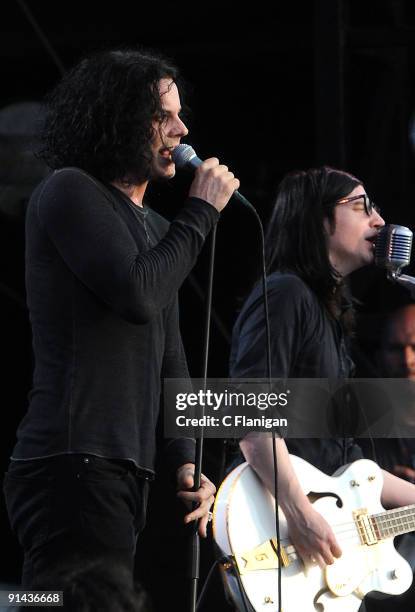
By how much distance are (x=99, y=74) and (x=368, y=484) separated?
1421 mm

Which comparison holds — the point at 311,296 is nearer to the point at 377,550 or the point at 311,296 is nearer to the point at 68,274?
the point at 377,550

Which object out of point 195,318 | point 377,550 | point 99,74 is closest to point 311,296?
point 377,550

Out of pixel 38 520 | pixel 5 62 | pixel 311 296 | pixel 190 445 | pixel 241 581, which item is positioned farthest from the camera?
pixel 5 62

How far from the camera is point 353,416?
299cm

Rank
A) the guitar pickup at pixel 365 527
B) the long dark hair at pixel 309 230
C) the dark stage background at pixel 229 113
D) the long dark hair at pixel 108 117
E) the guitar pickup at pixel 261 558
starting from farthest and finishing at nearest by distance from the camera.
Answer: the dark stage background at pixel 229 113 < the long dark hair at pixel 309 230 < the guitar pickup at pixel 365 527 < the guitar pickup at pixel 261 558 < the long dark hair at pixel 108 117

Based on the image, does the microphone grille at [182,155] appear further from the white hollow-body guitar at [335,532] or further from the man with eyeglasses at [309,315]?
the white hollow-body guitar at [335,532]

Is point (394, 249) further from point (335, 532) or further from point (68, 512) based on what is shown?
point (68, 512)

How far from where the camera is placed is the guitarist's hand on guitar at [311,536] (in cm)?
268

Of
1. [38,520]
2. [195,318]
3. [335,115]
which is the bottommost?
[38,520]

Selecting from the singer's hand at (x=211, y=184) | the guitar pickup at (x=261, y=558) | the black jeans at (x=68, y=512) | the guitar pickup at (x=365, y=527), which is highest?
the singer's hand at (x=211, y=184)

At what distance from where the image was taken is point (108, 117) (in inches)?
83.1

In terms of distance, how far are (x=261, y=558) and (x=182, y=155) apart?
1156 mm

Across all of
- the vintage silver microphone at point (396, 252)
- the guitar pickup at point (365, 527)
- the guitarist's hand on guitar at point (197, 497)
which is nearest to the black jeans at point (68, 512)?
the guitarist's hand on guitar at point (197, 497)

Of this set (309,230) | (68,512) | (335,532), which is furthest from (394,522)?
(68,512)
